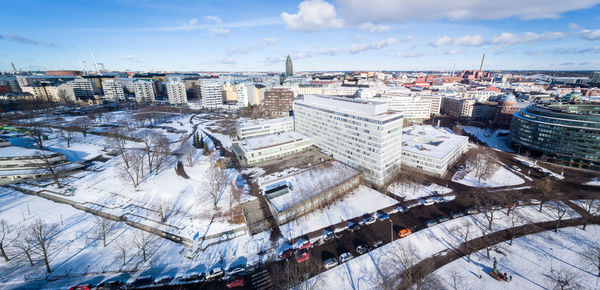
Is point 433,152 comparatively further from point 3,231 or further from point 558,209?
point 3,231

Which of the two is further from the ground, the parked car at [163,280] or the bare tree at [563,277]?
the parked car at [163,280]

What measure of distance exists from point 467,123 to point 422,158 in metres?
98.5

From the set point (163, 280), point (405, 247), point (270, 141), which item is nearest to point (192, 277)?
point (163, 280)

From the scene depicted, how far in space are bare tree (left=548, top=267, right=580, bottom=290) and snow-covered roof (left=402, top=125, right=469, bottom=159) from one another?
36.5m

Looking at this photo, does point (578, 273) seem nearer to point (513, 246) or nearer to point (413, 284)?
point (513, 246)

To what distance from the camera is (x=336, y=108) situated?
7856 centimetres

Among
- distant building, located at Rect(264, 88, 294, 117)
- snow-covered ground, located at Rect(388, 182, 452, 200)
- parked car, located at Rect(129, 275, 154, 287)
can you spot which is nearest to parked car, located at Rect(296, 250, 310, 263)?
parked car, located at Rect(129, 275, 154, 287)

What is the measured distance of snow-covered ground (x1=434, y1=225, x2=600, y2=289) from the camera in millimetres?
34375

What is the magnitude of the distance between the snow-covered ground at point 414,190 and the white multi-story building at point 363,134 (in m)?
4.00

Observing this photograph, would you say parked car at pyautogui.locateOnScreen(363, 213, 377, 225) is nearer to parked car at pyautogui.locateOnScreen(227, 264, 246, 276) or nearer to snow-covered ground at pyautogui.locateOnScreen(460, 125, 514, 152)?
parked car at pyautogui.locateOnScreen(227, 264, 246, 276)

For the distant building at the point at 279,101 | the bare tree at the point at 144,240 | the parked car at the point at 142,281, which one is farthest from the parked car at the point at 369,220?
the distant building at the point at 279,101

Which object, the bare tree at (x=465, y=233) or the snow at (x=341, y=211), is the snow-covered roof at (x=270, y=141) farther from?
the bare tree at (x=465, y=233)

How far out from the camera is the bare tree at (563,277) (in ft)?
109

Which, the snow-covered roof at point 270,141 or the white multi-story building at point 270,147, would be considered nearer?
the white multi-story building at point 270,147
